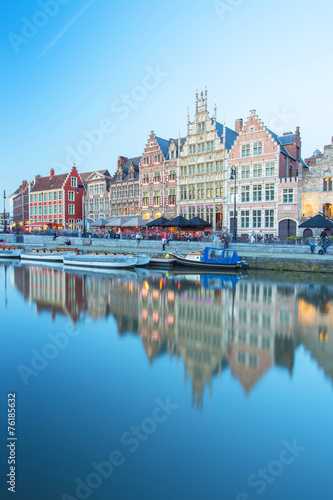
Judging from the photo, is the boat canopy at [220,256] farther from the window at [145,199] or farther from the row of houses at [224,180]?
the window at [145,199]

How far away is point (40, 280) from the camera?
20.2 m

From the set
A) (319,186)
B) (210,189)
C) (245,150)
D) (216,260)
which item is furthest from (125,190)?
(216,260)

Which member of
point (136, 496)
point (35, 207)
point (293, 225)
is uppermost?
point (35, 207)

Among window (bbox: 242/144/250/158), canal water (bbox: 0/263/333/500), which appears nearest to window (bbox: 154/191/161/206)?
window (bbox: 242/144/250/158)

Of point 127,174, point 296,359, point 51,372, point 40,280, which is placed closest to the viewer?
point 51,372

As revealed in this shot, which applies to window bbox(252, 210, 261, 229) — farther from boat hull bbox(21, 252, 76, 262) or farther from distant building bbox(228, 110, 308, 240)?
boat hull bbox(21, 252, 76, 262)

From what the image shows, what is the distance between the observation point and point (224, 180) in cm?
3744

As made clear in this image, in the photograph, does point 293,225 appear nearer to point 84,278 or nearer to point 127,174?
point 84,278

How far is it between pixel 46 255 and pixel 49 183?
32.6 m

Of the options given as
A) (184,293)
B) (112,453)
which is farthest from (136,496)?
(184,293)

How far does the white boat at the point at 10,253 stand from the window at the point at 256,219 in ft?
81.5

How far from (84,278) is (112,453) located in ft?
56.2

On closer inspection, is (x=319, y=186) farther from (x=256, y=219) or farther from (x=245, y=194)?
(x=245, y=194)

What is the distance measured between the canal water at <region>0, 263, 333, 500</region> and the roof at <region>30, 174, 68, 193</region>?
49114 mm
